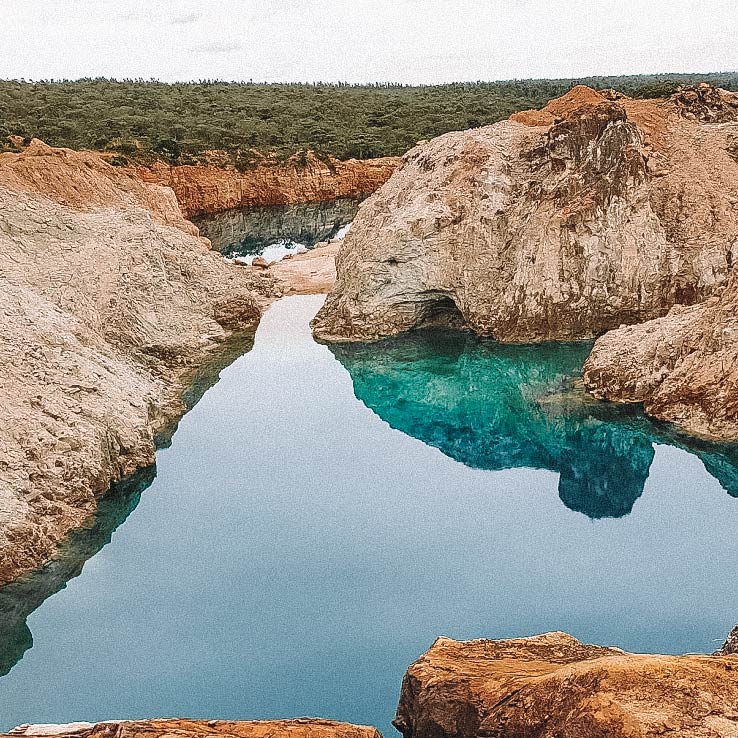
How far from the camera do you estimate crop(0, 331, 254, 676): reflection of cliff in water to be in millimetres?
11461

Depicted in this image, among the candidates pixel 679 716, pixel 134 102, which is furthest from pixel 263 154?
pixel 679 716

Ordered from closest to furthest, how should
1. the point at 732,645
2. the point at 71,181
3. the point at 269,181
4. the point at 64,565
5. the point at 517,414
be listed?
the point at 732,645 → the point at 64,565 → the point at 517,414 → the point at 71,181 → the point at 269,181

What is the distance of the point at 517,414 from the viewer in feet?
62.2

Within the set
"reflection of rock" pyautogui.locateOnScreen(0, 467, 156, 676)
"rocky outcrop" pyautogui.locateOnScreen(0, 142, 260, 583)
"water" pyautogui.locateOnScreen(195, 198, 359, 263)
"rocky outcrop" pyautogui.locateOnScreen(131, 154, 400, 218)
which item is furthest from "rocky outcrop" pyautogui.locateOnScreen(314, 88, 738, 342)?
"rocky outcrop" pyautogui.locateOnScreen(131, 154, 400, 218)

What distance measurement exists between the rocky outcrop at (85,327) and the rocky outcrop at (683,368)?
825 cm

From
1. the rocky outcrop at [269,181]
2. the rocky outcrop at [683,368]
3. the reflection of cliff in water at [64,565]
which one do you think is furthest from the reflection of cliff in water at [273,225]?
the reflection of cliff in water at [64,565]

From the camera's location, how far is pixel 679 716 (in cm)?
583

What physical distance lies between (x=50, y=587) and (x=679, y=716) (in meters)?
8.75

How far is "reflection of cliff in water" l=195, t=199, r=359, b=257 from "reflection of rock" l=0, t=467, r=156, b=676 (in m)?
21.8

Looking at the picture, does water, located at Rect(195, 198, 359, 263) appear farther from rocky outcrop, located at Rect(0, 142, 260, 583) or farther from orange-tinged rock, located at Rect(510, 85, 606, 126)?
orange-tinged rock, located at Rect(510, 85, 606, 126)

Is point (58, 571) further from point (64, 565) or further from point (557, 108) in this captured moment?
point (557, 108)

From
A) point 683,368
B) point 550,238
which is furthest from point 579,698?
point 550,238

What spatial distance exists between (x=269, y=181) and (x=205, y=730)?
135 feet

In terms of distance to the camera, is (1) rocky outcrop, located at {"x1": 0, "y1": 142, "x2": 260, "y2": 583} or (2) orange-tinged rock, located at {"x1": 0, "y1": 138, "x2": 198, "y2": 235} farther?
(2) orange-tinged rock, located at {"x1": 0, "y1": 138, "x2": 198, "y2": 235}
